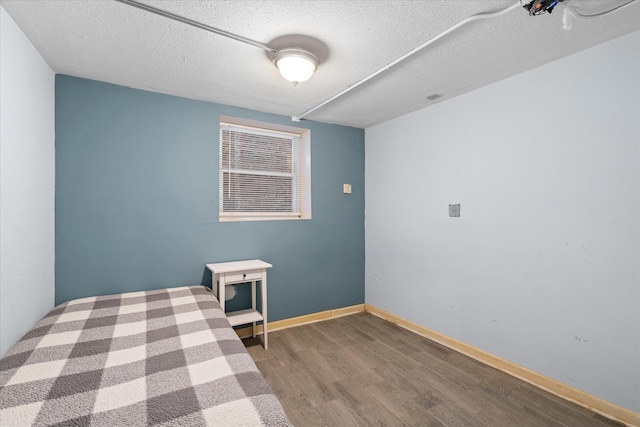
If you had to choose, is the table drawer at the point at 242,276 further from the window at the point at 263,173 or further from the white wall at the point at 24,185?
the white wall at the point at 24,185

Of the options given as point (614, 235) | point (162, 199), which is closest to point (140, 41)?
point (162, 199)

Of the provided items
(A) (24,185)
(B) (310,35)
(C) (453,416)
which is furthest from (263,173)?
(C) (453,416)

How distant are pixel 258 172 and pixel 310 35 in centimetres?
175

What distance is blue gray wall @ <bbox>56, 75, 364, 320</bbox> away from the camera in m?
2.25

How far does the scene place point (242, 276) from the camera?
8.46 feet

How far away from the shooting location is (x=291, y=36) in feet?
5.52

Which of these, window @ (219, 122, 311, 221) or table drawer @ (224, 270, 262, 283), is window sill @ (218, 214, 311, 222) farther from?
table drawer @ (224, 270, 262, 283)

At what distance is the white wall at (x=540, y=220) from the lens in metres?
1.74

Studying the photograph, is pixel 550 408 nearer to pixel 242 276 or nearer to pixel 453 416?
pixel 453 416

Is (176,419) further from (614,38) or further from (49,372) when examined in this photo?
(614,38)

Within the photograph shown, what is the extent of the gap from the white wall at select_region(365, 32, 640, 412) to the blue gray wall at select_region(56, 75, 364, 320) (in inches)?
52.1

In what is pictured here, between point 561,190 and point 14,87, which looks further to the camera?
point 561,190

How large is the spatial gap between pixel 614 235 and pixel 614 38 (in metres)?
1.21

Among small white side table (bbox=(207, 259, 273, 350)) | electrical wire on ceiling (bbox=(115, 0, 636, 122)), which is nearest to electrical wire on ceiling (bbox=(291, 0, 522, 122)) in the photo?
electrical wire on ceiling (bbox=(115, 0, 636, 122))
